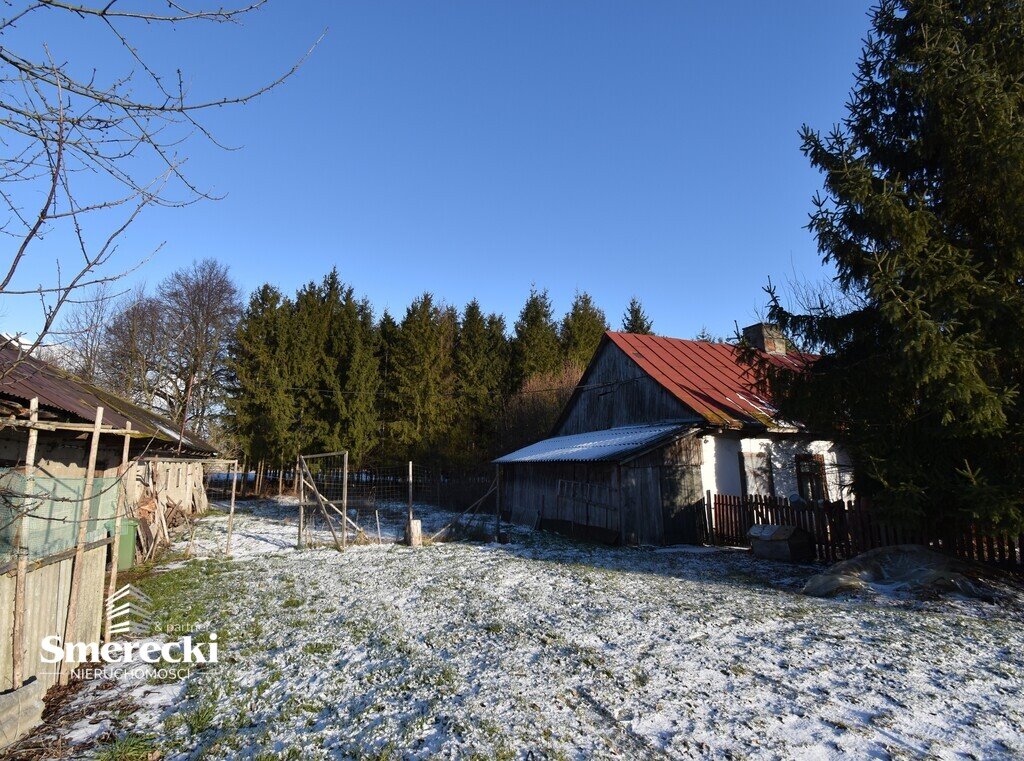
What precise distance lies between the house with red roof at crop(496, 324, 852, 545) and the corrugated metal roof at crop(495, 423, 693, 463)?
0.21 ft

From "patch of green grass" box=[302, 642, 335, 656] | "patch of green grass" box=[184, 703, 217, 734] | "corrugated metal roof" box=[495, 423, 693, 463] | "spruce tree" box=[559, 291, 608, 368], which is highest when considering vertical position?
"spruce tree" box=[559, 291, 608, 368]

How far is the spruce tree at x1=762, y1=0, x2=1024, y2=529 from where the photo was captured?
8.01m

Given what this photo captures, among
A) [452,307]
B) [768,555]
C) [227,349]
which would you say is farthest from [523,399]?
[768,555]

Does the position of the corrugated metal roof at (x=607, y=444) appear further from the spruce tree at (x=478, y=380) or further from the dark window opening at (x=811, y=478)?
the spruce tree at (x=478, y=380)

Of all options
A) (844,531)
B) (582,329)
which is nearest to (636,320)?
(582,329)

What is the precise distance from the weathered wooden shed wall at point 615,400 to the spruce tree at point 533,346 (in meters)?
12.0

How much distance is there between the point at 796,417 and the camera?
34.6 feet

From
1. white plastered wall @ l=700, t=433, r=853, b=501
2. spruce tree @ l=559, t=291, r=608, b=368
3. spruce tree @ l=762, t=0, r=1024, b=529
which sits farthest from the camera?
spruce tree @ l=559, t=291, r=608, b=368

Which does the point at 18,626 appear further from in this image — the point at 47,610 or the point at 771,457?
the point at 771,457

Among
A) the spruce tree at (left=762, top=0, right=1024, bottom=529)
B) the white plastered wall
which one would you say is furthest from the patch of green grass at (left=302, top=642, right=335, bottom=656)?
the white plastered wall

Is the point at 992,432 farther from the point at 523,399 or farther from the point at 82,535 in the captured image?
the point at 523,399

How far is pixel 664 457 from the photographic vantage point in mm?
15320

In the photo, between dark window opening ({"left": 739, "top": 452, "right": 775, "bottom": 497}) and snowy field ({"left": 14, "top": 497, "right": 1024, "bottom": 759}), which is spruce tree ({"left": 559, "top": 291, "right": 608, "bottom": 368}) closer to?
dark window opening ({"left": 739, "top": 452, "right": 775, "bottom": 497})

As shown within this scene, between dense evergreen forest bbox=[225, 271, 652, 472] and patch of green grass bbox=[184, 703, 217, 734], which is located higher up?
dense evergreen forest bbox=[225, 271, 652, 472]
